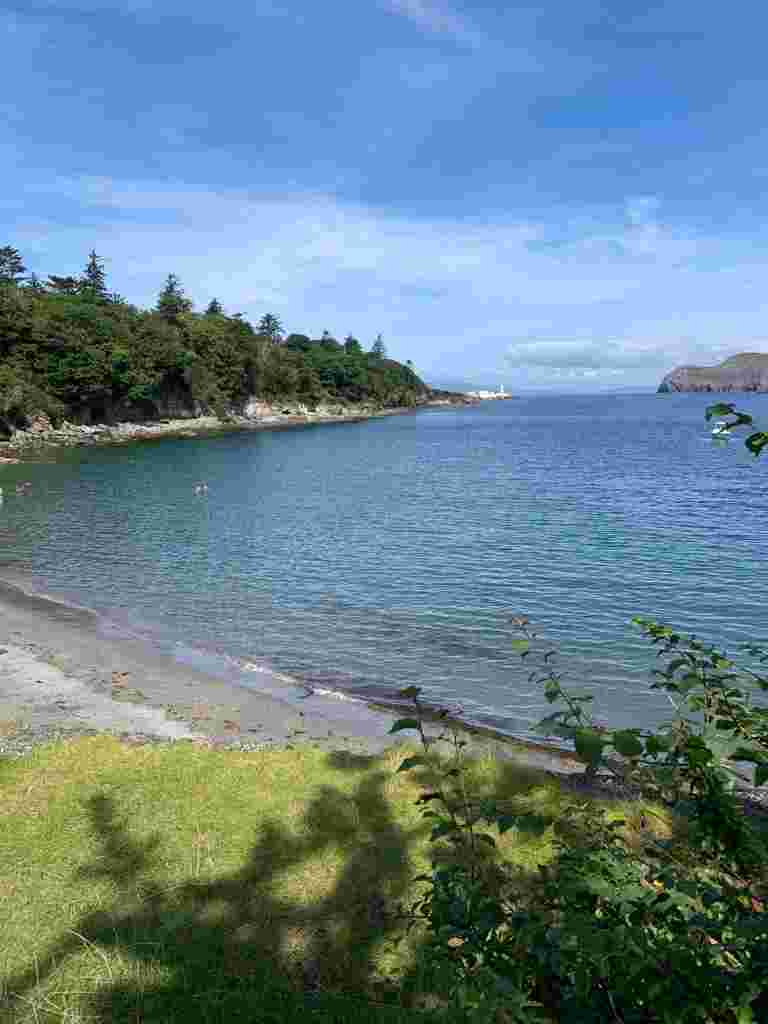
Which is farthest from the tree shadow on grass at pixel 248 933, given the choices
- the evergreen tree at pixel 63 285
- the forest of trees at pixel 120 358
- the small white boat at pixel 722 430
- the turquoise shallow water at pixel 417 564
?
the evergreen tree at pixel 63 285

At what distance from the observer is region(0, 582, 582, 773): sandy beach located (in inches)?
515

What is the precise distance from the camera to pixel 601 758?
327cm

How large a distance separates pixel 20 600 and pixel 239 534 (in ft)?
41.9

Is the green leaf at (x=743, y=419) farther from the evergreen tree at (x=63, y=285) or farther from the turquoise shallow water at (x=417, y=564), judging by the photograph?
the evergreen tree at (x=63, y=285)

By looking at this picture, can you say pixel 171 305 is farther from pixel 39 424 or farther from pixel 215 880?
pixel 215 880

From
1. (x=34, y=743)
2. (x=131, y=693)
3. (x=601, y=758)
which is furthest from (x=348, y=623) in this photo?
(x=601, y=758)

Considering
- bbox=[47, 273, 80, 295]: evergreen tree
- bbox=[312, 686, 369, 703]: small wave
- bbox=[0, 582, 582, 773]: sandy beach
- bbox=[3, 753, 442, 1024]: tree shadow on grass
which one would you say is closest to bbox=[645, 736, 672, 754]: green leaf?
bbox=[3, 753, 442, 1024]: tree shadow on grass

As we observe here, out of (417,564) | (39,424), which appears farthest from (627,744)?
(39,424)

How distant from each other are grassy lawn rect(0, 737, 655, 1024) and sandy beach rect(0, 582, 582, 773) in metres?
2.50

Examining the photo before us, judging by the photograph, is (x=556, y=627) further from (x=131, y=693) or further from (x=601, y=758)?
(x=601, y=758)

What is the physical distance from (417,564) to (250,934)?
22.2 meters

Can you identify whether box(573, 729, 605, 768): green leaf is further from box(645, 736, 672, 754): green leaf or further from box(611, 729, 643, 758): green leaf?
box(645, 736, 672, 754): green leaf

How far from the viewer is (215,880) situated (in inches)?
291

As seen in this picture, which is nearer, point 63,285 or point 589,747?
point 589,747
